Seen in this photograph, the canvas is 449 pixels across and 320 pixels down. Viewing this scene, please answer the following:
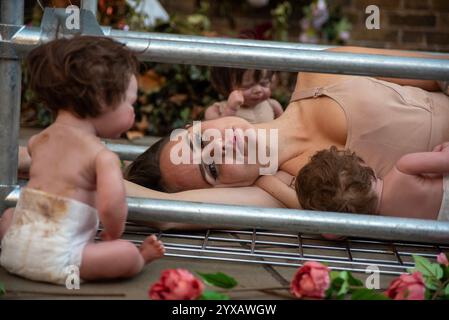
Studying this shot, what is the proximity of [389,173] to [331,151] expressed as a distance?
0.16 m

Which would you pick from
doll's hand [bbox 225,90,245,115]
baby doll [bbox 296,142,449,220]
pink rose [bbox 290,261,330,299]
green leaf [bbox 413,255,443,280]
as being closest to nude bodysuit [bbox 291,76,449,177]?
baby doll [bbox 296,142,449,220]

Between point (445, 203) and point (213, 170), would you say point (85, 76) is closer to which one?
point (213, 170)

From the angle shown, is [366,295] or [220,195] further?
[220,195]

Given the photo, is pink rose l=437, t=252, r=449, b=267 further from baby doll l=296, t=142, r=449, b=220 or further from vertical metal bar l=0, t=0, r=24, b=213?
vertical metal bar l=0, t=0, r=24, b=213

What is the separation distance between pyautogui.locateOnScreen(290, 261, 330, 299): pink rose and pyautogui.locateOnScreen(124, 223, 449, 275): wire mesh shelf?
28 centimetres

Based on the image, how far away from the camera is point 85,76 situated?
4.98 feet

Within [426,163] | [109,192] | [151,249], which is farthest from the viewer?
[426,163]

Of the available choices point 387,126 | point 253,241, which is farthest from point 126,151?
point 387,126

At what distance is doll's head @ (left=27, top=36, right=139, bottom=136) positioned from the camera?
1.53 metres

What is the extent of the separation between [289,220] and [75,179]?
1.66 feet

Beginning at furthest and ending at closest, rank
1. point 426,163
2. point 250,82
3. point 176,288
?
point 250,82
point 426,163
point 176,288

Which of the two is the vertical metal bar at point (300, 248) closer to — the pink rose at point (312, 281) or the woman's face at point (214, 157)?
the woman's face at point (214, 157)
